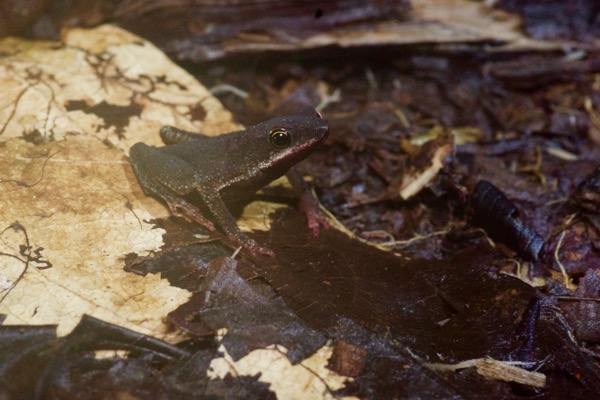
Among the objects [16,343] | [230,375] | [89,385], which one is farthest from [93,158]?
[230,375]

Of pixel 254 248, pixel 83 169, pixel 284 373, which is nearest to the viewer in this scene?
pixel 284 373

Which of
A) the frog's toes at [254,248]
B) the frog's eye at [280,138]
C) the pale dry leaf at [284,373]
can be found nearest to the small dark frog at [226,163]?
the frog's eye at [280,138]

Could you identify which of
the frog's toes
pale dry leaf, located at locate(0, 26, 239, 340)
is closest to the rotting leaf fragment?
the frog's toes

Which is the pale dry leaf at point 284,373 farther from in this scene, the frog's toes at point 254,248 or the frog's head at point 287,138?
the frog's head at point 287,138

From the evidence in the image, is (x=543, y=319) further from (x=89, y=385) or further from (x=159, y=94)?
(x=159, y=94)

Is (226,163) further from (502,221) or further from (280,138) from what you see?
(502,221)

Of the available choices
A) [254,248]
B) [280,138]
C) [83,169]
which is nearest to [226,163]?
[280,138]

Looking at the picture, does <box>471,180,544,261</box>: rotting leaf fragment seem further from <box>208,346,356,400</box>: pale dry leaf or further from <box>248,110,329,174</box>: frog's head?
<box>208,346,356,400</box>: pale dry leaf
